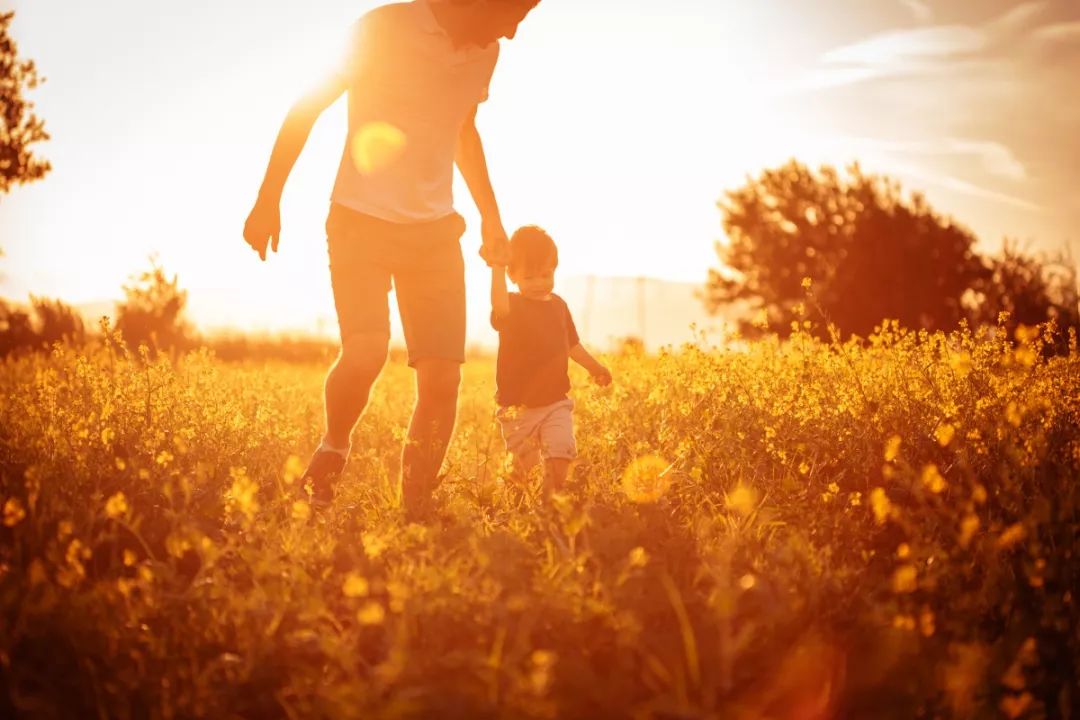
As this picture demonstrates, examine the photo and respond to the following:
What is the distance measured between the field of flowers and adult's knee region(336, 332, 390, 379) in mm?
547

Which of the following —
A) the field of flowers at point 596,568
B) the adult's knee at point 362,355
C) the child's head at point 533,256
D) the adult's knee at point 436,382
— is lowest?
the field of flowers at point 596,568

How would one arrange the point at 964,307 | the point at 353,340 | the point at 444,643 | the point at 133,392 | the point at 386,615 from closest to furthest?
the point at 444,643
the point at 386,615
the point at 353,340
the point at 133,392
the point at 964,307

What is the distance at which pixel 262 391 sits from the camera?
17.5ft

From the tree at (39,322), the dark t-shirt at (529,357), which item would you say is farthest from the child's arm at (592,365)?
the tree at (39,322)

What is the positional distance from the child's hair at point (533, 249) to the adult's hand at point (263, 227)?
125 cm

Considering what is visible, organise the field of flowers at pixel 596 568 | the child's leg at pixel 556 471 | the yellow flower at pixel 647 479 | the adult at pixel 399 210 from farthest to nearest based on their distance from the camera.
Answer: the child's leg at pixel 556 471 → the adult at pixel 399 210 → the yellow flower at pixel 647 479 → the field of flowers at pixel 596 568

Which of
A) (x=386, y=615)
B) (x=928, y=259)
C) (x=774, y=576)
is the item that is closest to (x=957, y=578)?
(x=774, y=576)

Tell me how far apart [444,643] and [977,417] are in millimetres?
2657

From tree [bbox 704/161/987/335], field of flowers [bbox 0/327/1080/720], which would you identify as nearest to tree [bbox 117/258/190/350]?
field of flowers [bbox 0/327/1080/720]

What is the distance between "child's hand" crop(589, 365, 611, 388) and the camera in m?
4.04

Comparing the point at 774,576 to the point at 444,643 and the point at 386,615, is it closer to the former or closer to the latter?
the point at 444,643

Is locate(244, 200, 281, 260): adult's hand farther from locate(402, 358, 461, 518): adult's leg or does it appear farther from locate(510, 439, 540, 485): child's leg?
locate(510, 439, 540, 485): child's leg

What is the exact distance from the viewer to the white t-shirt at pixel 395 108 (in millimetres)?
3385

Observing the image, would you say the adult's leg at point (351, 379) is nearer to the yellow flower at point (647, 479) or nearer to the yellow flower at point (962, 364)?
the yellow flower at point (647, 479)
